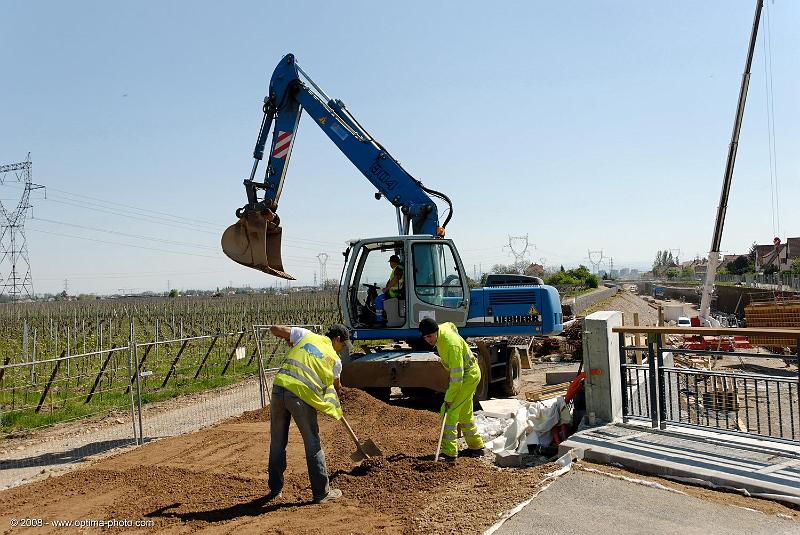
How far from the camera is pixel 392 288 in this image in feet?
34.0

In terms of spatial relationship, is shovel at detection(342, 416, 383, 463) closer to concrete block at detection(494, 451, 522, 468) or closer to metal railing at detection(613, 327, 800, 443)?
concrete block at detection(494, 451, 522, 468)

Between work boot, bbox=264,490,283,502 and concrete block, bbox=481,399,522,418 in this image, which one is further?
concrete block, bbox=481,399,522,418

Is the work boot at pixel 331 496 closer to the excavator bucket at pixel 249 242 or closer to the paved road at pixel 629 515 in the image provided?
the paved road at pixel 629 515

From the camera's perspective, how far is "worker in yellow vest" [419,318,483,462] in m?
6.97

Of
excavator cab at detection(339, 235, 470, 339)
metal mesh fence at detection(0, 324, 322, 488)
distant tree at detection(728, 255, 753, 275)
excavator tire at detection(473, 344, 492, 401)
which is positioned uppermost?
distant tree at detection(728, 255, 753, 275)

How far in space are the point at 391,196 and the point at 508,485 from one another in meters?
6.43

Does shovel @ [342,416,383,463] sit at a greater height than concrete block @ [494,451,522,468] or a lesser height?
greater

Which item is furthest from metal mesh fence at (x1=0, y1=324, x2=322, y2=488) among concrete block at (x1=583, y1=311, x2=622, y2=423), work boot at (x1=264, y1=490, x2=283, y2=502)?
concrete block at (x1=583, y1=311, x2=622, y2=423)

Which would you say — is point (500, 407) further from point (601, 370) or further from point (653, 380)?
point (653, 380)

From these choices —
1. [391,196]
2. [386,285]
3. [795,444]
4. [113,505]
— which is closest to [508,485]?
[795,444]

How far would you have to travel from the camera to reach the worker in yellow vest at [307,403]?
5777 millimetres

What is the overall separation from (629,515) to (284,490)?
3.12 meters

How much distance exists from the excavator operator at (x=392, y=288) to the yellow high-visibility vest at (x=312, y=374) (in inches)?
170

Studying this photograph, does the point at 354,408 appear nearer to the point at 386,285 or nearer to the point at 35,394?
the point at 386,285
